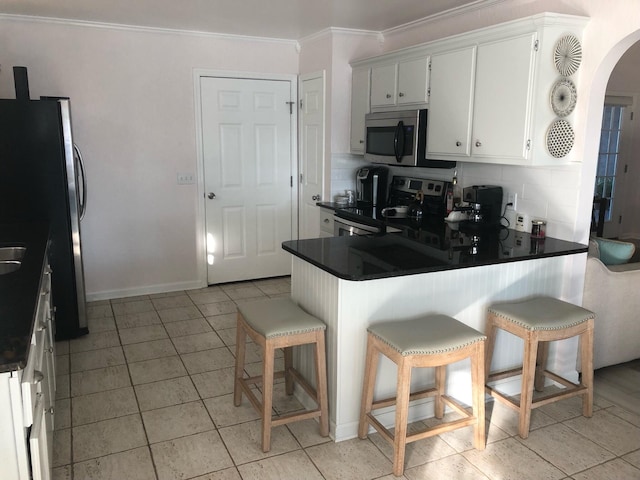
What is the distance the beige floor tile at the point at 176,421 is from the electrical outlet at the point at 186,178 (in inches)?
96.2

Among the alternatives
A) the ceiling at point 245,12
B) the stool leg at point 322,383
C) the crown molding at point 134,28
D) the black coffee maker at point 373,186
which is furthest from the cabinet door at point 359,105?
the stool leg at point 322,383

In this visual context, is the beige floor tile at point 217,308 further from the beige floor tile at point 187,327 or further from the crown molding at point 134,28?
the crown molding at point 134,28

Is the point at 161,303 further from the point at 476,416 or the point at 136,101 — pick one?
the point at 476,416

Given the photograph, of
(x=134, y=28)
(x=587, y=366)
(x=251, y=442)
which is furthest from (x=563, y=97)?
(x=134, y=28)

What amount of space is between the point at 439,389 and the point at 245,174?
3.06m

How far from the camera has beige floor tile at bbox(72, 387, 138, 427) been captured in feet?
9.28

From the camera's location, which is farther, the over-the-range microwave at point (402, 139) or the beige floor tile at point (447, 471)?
the over-the-range microwave at point (402, 139)

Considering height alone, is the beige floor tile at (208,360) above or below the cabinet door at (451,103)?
below

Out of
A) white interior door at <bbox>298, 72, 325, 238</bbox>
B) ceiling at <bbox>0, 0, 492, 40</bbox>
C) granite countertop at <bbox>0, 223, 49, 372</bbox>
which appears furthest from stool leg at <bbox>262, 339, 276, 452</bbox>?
white interior door at <bbox>298, 72, 325, 238</bbox>

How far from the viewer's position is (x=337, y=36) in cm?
454

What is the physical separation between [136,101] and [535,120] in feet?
10.6

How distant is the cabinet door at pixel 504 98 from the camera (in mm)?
2988

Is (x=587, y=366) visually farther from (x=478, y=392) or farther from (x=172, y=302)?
(x=172, y=302)

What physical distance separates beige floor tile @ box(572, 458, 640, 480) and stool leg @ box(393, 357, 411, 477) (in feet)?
2.51
